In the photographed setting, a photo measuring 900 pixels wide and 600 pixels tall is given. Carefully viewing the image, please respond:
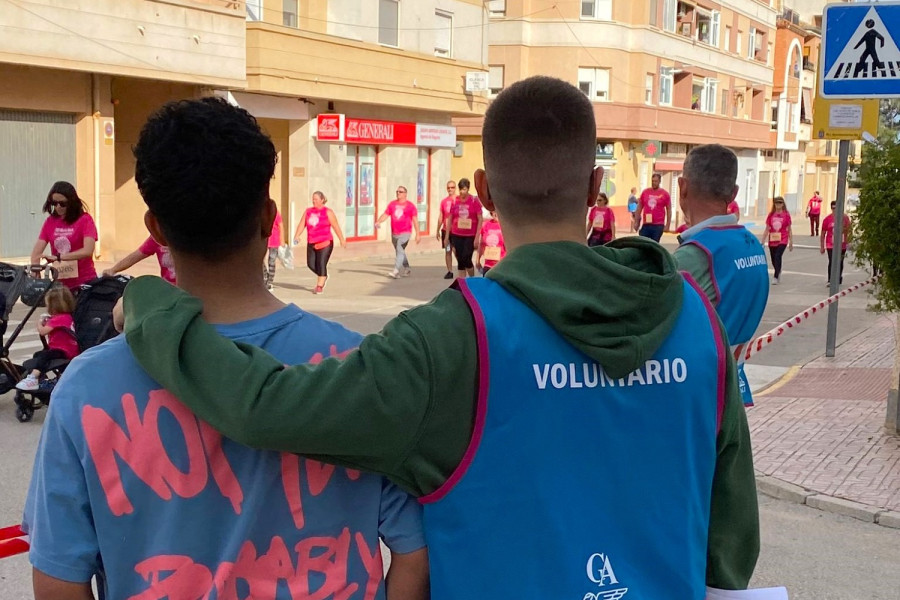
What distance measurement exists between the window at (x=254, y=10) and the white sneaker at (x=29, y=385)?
57.2 feet

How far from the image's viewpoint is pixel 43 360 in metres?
8.16

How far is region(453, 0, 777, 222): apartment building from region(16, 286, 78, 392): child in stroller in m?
30.8

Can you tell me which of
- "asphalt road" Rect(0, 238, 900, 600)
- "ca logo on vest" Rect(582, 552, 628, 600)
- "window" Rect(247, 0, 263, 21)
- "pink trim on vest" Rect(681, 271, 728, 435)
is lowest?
"asphalt road" Rect(0, 238, 900, 600)

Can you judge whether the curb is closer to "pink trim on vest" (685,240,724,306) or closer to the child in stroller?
"pink trim on vest" (685,240,724,306)

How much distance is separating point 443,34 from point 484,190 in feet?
99.7

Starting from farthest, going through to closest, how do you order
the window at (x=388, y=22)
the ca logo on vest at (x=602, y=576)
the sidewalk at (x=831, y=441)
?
the window at (x=388, y=22), the sidewalk at (x=831, y=441), the ca logo on vest at (x=602, y=576)

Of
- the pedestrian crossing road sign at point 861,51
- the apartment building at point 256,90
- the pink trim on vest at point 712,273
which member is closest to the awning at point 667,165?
the apartment building at point 256,90

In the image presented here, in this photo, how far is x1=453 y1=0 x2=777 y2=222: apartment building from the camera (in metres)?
42.8

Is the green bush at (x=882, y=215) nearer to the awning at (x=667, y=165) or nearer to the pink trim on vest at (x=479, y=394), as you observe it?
the pink trim on vest at (x=479, y=394)

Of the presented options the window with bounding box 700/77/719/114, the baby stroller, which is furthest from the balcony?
the window with bounding box 700/77/719/114

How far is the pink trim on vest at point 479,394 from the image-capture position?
5.48 feet

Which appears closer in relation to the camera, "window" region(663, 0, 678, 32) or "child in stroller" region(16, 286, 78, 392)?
"child in stroller" region(16, 286, 78, 392)

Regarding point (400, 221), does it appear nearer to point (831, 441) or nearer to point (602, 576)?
point (831, 441)

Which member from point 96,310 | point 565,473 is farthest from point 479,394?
point 96,310
